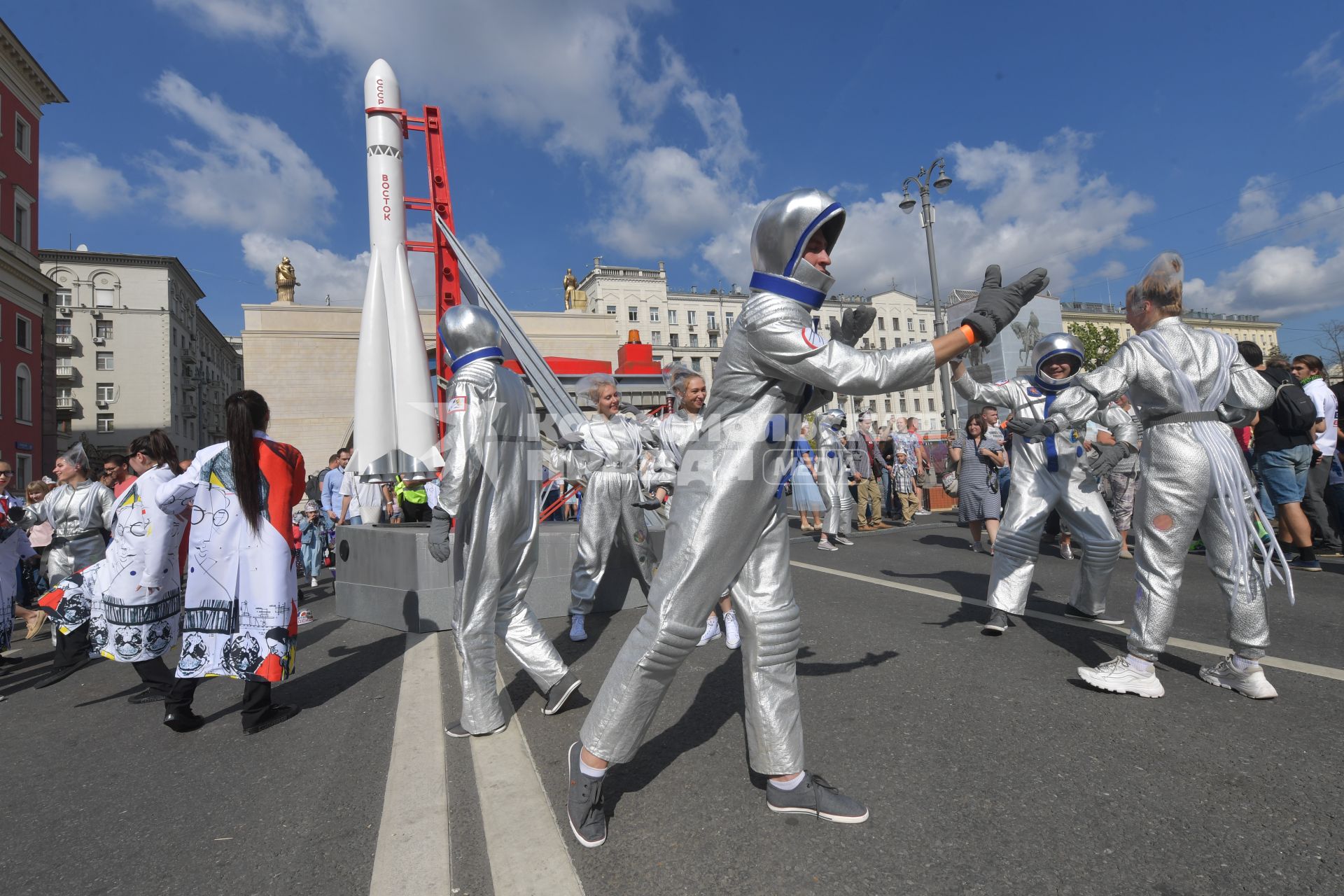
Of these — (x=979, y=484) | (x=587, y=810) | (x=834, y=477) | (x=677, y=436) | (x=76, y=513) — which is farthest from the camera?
(x=979, y=484)

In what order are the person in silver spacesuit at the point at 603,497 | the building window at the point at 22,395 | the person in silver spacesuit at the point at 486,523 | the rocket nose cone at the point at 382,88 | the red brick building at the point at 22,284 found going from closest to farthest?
the person in silver spacesuit at the point at 486,523 < the person in silver spacesuit at the point at 603,497 < the rocket nose cone at the point at 382,88 < the red brick building at the point at 22,284 < the building window at the point at 22,395

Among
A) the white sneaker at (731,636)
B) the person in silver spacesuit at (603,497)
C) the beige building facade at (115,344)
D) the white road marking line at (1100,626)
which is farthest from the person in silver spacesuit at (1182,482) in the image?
the beige building facade at (115,344)

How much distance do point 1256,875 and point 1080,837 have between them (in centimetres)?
38

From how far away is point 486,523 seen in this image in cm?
326

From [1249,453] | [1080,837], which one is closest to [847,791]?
[1080,837]

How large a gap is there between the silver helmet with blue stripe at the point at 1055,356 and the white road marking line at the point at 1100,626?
150 centimetres

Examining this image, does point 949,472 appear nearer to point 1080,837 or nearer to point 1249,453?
point 1249,453

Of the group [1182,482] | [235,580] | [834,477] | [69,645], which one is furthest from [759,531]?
[69,645]

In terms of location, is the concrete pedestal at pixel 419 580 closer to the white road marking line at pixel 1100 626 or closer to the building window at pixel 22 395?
the white road marking line at pixel 1100 626

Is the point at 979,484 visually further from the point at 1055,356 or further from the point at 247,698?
the point at 247,698

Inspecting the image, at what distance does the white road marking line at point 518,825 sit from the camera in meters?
1.92

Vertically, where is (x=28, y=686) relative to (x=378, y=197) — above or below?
below

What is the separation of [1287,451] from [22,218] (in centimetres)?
4208

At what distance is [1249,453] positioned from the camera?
301 inches
